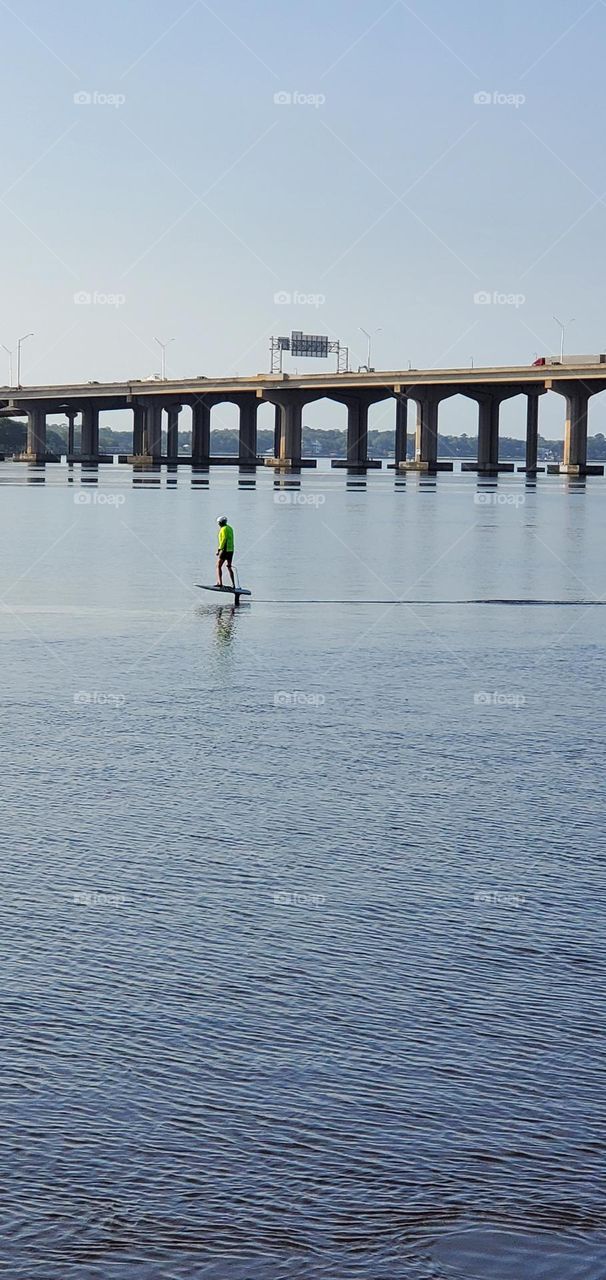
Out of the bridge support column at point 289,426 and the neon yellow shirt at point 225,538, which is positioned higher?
the bridge support column at point 289,426

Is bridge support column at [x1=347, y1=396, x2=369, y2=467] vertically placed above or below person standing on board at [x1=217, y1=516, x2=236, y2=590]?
above

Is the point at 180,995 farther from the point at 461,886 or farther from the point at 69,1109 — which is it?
the point at 461,886

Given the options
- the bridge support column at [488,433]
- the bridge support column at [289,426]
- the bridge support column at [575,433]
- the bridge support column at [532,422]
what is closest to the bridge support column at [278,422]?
the bridge support column at [289,426]

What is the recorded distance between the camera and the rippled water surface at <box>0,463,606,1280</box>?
21.1 feet

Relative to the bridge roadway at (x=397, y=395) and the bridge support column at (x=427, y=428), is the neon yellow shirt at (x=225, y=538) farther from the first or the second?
the bridge support column at (x=427, y=428)

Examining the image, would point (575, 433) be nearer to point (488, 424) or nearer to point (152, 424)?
point (488, 424)

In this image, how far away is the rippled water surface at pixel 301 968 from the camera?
6.43m

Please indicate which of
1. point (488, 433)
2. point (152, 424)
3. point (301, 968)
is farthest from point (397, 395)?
point (301, 968)

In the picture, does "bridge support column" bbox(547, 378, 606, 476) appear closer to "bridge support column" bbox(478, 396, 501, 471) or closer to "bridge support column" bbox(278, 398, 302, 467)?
"bridge support column" bbox(478, 396, 501, 471)

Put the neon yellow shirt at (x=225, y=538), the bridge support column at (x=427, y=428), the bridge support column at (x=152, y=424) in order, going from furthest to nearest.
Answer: the bridge support column at (x=152, y=424)
the bridge support column at (x=427, y=428)
the neon yellow shirt at (x=225, y=538)

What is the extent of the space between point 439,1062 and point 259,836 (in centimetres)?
488

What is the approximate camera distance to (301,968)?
31.7 feet

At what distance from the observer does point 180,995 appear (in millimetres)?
9062

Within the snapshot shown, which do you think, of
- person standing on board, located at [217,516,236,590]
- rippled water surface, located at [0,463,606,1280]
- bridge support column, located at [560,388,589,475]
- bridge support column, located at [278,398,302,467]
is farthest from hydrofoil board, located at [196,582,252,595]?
bridge support column, located at [278,398,302,467]
